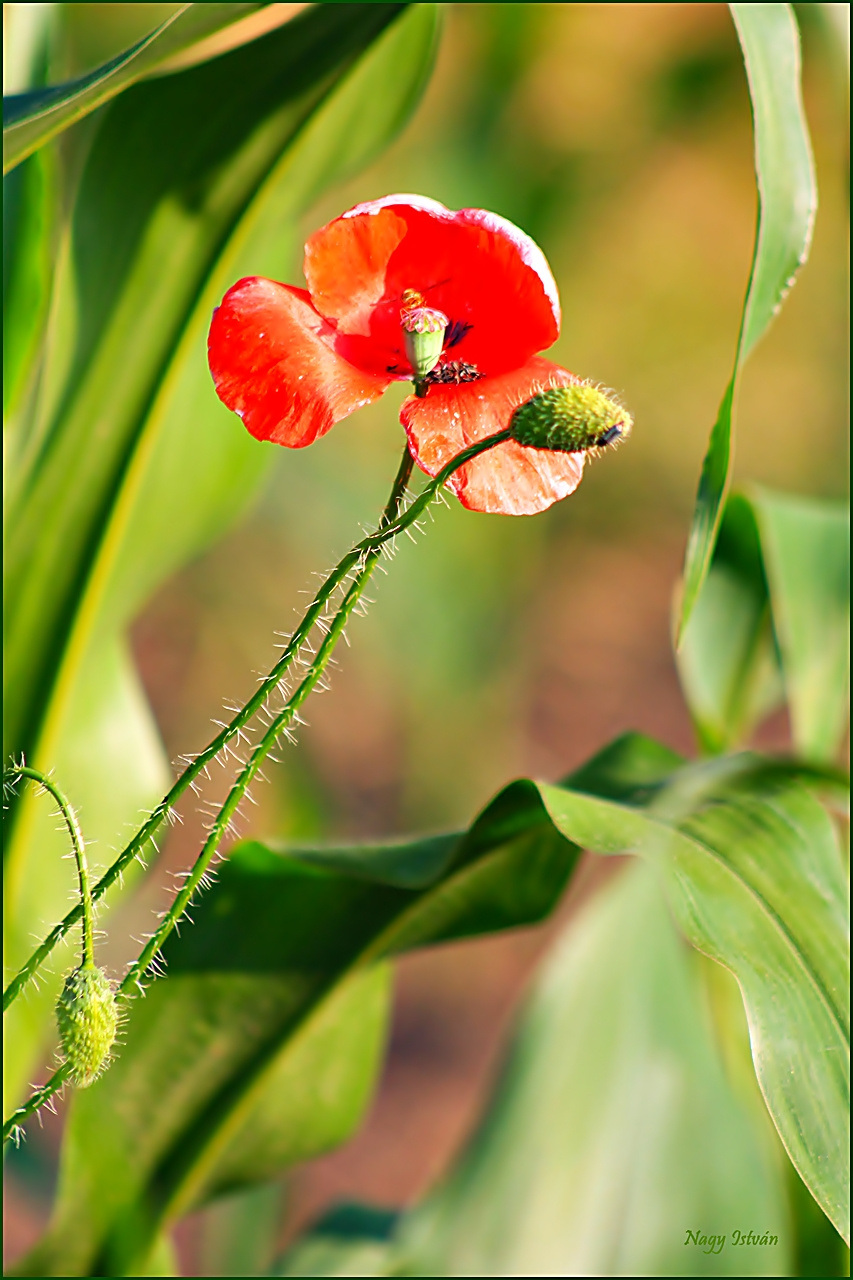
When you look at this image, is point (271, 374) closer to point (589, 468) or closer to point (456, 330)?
point (456, 330)

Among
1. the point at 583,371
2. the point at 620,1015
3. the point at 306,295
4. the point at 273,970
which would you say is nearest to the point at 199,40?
the point at 306,295

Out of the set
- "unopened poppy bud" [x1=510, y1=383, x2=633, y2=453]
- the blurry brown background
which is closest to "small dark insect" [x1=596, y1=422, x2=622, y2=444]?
"unopened poppy bud" [x1=510, y1=383, x2=633, y2=453]

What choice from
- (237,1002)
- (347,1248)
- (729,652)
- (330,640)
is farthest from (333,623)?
(347,1248)

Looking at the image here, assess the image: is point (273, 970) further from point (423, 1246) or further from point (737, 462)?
point (737, 462)

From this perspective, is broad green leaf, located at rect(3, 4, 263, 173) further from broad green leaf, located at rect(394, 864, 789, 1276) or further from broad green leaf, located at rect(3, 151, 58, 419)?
broad green leaf, located at rect(394, 864, 789, 1276)

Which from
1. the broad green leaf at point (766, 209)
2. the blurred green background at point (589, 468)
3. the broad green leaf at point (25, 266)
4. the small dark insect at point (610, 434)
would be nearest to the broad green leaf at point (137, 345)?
the broad green leaf at point (25, 266)

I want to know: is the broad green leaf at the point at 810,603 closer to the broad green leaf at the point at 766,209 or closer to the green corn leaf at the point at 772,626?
the green corn leaf at the point at 772,626
